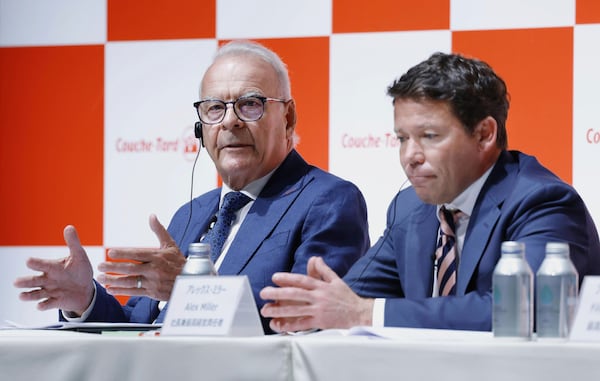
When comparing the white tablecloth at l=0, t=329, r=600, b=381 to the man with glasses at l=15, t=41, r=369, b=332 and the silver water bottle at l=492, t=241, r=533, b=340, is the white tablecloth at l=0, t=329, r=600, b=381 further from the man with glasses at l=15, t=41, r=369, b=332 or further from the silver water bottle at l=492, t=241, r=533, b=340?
the man with glasses at l=15, t=41, r=369, b=332

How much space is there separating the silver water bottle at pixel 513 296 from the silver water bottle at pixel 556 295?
0.03 meters

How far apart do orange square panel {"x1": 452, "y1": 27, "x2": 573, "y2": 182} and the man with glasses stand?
0.94 metres

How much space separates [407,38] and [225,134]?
3.52 ft

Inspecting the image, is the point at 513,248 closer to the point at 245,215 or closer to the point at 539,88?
the point at 245,215

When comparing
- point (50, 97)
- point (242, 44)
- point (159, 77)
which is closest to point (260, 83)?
point (242, 44)

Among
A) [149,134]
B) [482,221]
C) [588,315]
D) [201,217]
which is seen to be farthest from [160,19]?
[588,315]

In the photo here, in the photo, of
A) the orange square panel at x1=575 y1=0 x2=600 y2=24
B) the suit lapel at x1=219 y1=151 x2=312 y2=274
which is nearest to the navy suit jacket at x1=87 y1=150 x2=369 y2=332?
the suit lapel at x1=219 y1=151 x2=312 y2=274

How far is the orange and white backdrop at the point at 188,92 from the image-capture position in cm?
357

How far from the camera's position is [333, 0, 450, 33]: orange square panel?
3689 millimetres

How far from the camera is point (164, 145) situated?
12.9 feet

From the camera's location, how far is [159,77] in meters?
3.98

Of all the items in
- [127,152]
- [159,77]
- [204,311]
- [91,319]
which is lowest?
[91,319]

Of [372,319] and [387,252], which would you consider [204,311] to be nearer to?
[372,319]

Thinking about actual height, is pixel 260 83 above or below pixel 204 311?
above
